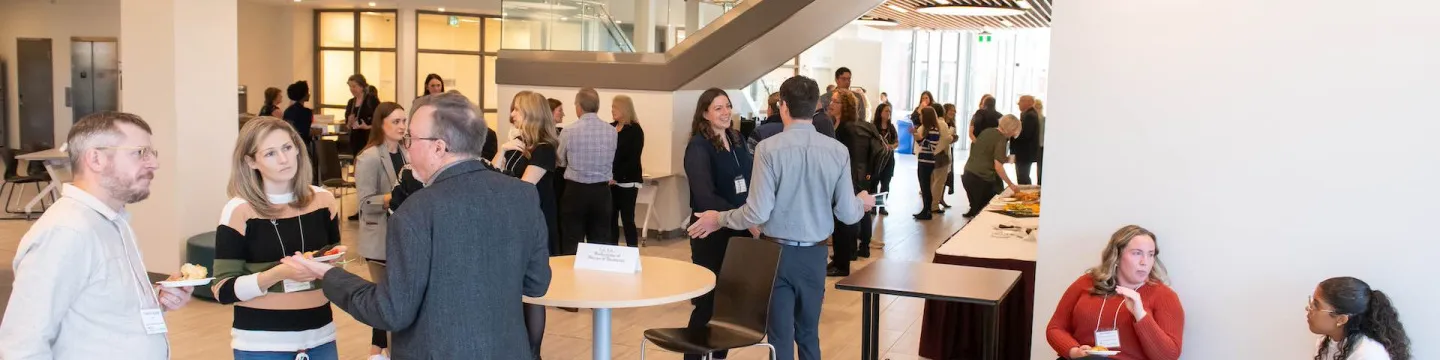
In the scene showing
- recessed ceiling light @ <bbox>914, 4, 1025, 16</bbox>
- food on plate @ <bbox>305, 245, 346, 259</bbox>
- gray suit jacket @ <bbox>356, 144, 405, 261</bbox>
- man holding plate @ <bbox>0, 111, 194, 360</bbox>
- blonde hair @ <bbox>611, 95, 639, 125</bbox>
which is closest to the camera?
man holding plate @ <bbox>0, 111, 194, 360</bbox>

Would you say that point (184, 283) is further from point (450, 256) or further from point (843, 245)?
point (843, 245)

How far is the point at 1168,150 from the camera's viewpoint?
12.8ft

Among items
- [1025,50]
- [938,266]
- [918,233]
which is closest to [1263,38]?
[938,266]

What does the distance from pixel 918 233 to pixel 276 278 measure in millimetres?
8226

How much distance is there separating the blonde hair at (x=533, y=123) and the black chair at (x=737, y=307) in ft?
5.96

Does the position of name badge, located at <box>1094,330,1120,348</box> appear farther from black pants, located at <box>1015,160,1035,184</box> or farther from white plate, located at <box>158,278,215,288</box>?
black pants, located at <box>1015,160,1035,184</box>

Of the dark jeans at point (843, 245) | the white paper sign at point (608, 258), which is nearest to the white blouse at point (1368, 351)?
the white paper sign at point (608, 258)

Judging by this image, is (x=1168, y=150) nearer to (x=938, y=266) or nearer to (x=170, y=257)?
(x=938, y=266)

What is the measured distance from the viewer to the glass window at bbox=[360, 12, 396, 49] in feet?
59.0

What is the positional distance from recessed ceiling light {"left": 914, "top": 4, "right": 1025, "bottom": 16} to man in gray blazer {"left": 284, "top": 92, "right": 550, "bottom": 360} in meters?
12.8

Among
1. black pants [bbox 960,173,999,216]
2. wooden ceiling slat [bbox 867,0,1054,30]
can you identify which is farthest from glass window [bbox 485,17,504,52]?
black pants [bbox 960,173,999,216]

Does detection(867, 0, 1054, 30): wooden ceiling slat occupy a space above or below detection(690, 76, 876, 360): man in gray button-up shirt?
above

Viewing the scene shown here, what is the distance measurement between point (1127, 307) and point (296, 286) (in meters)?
2.57

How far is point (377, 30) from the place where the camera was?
18031 mm
